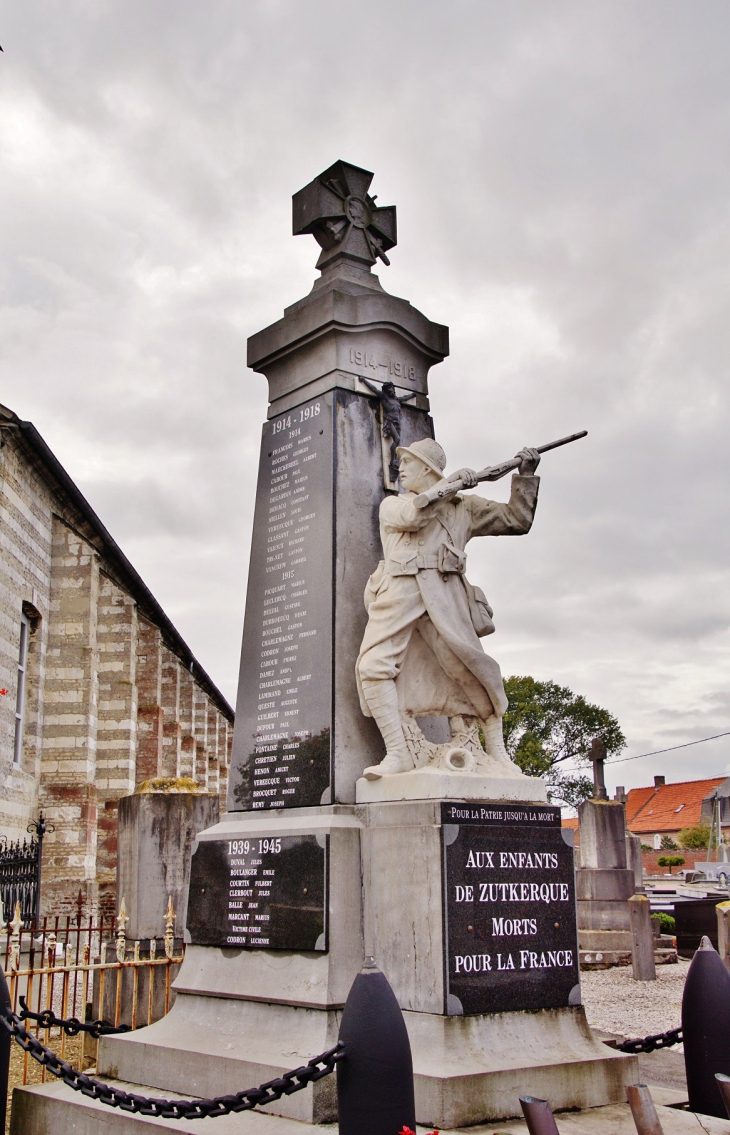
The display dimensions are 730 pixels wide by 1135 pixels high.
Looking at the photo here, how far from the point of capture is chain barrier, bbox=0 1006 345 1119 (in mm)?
3863

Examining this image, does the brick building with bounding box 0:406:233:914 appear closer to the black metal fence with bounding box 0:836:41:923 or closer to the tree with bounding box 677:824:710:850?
the black metal fence with bounding box 0:836:41:923

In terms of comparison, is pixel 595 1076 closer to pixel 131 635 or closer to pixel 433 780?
A: pixel 433 780

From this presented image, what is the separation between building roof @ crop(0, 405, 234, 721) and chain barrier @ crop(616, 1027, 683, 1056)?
13853 mm

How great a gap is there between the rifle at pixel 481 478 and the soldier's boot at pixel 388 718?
1021mm

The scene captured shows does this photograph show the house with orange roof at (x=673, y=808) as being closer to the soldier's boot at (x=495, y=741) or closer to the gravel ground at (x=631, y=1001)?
the gravel ground at (x=631, y=1001)

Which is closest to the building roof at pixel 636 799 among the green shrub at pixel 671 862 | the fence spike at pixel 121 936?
the green shrub at pixel 671 862

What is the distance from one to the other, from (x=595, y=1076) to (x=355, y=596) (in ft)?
9.24

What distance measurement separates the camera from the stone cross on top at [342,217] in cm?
734

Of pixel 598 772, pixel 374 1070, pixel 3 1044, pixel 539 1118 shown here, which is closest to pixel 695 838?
pixel 598 772

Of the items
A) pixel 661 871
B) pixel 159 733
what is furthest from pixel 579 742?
pixel 159 733

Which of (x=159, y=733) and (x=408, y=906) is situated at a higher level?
(x=159, y=733)

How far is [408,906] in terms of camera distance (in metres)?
5.12

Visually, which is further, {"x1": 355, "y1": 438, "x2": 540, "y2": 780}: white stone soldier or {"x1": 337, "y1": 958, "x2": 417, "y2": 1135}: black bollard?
{"x1": 355, "y1": 438, "x2": 540, "y2": 780}: white stone soldier

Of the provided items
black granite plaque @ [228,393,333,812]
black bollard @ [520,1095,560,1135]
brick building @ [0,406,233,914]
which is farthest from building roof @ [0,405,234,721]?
black bollard @ [520,1095,560,1135]
